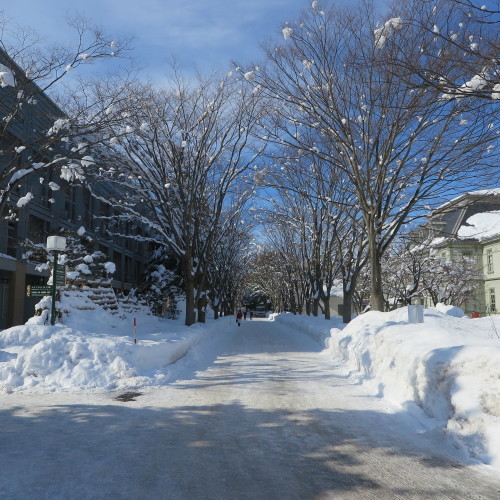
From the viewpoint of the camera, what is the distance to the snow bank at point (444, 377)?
15.5 ft

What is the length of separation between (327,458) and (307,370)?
6.27 metres

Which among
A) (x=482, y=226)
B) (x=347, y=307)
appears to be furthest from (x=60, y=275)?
(x=482, y=226)

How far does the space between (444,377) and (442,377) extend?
0.05 metres

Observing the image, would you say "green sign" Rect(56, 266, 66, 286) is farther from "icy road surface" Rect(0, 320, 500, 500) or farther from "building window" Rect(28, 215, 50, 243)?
"building window" Rect(28, 215, 50, 243)

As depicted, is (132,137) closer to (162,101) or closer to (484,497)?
(162,101)

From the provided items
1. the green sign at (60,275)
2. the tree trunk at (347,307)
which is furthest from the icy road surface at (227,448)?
the tree trunk at (347,307)

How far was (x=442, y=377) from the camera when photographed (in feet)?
18.7

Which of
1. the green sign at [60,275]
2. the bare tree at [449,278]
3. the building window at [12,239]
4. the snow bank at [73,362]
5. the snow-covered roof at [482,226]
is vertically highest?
the snow-covered roof at [482,226]

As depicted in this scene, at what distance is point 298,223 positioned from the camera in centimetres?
2614

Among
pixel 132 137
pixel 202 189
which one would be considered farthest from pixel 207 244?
pixel 132 137

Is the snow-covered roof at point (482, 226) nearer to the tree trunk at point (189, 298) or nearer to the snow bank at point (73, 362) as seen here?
the tree trunk at point (189, 298)

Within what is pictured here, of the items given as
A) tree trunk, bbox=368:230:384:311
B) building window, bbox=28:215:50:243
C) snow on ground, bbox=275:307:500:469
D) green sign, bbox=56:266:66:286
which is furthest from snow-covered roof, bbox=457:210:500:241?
green sign, bbox=56:266:66:286

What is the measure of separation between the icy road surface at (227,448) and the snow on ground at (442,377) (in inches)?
9.9

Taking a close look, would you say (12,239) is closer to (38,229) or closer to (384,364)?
(38,229)
